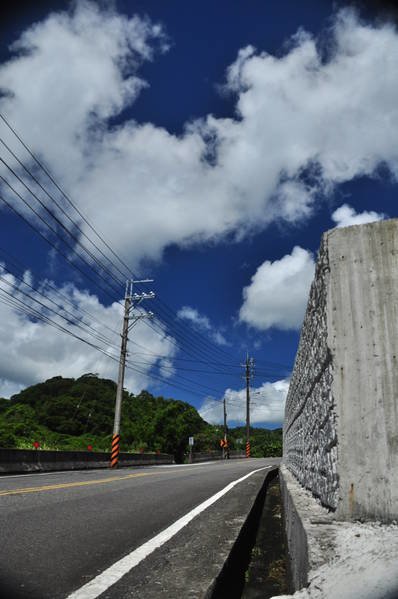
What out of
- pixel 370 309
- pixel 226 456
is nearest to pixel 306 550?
pixel 370 309

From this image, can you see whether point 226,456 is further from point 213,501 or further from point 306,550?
point 306,550

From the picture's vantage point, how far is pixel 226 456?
5078 cm

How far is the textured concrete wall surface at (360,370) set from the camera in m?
3.08

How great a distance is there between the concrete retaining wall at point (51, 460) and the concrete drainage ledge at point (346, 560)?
1420 cm

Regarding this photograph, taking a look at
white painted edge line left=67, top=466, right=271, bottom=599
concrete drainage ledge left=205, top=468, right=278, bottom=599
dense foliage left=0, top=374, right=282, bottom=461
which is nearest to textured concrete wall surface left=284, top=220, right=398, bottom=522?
concrete drainage ledge left=205, top=468, right=278, bottom=599

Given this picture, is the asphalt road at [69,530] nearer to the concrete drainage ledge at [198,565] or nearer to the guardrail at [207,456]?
the concrete drainage ledge at [198,565]

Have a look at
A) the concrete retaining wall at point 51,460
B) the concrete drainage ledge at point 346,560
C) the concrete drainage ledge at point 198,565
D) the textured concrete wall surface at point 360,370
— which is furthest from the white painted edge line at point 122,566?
the concrete retaining wall at point 51,460

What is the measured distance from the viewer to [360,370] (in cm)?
330

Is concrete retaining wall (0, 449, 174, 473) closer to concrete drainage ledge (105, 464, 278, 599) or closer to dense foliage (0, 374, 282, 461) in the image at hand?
concrete drainage ledge (105, 464, 278, 599)

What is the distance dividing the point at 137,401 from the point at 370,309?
66.1 meters

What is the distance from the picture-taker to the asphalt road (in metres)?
3.35

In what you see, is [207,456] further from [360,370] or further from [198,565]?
[360,370]

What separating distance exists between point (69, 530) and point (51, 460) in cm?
1430

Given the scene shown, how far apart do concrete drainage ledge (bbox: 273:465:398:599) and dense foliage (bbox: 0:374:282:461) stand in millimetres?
37132
